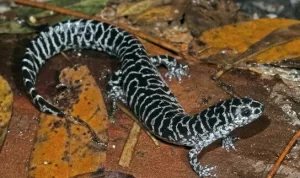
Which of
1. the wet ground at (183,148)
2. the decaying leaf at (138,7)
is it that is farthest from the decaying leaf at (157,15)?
the wet ground at (183,148)

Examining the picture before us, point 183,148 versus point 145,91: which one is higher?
point 145,91

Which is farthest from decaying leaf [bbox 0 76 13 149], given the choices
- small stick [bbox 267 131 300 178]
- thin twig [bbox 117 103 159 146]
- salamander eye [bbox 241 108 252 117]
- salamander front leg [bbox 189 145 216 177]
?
small stick [bbox 267 131 300 178]

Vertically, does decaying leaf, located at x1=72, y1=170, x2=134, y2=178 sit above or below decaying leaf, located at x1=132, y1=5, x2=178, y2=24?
below

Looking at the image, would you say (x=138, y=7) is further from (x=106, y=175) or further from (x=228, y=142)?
(x=106, y=175)

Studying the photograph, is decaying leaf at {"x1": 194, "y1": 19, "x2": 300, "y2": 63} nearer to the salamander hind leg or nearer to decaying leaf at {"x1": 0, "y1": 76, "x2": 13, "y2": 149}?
the salamander hind leg

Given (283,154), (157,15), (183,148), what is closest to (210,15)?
(157,15)

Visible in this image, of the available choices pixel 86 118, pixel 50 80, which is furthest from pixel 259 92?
pixel 50 80

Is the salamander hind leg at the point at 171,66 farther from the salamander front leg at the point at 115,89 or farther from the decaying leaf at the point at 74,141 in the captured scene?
the decaying leaf at the point at 74,141
